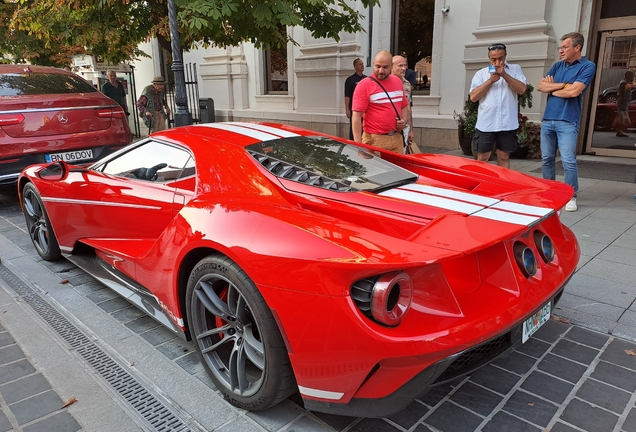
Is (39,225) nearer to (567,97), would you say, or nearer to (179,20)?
(179,20)

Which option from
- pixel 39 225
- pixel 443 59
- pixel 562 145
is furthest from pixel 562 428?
pixel 443 59

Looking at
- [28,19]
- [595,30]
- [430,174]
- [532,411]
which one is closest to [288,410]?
[532,411]

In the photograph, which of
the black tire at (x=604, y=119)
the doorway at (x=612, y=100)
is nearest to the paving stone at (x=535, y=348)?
the doorway at (x=612, y=100)

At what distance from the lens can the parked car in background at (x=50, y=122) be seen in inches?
233

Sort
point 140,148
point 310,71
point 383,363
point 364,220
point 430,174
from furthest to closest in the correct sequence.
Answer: point 310,71
point 140,148
point 430,174
point 364,220
point 383,363

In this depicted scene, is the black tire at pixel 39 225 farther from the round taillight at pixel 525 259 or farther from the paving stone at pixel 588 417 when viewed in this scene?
the paving stone at pixel 588 417

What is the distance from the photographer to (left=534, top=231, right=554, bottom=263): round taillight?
242 centimetres

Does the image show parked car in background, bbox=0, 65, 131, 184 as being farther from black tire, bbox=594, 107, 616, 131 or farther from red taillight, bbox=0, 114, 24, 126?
black tire, bbox=594, 107, 616, 131

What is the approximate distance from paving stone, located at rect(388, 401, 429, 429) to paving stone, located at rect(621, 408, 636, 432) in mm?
888

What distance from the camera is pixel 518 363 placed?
271 centimetres

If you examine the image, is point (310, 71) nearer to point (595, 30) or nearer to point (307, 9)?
point (307, 9)

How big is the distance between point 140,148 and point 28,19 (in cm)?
667

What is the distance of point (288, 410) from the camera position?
93.5 inches

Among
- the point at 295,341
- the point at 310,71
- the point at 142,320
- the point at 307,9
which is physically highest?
the point at 307,9
